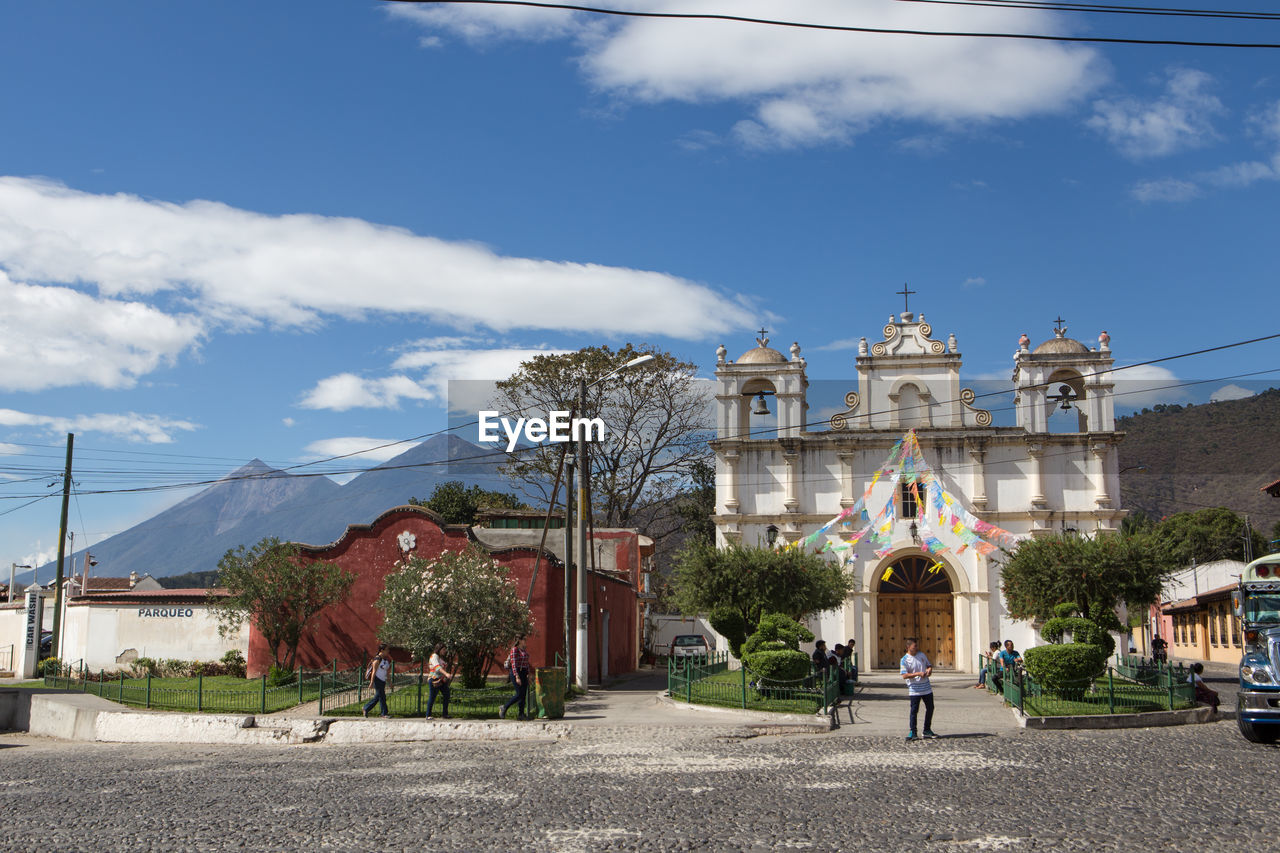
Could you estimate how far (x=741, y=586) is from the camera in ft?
90.2

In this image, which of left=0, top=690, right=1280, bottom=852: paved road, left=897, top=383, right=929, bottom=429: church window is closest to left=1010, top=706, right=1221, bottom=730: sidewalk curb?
left=0, top=690, right=1280, bottom=852: paved road

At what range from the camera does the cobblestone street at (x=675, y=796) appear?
32.2 feet

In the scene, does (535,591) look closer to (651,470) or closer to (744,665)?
(744,665)

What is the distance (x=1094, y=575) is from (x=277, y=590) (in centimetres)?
2030

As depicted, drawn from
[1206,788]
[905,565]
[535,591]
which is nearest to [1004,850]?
[1206,788]

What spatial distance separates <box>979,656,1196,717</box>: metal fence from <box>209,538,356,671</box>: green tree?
1687 cm

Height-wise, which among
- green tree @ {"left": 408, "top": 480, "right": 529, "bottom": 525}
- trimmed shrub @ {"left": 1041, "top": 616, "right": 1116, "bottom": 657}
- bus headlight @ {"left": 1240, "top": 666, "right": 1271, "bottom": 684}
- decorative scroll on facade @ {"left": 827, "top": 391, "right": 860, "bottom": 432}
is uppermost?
decorative scroll on facade @ {"left": 827, "top": 391, "right": 860, "bottom": 432}

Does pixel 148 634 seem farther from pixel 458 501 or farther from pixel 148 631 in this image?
pixel 458 501

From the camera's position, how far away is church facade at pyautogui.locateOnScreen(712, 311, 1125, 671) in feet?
120

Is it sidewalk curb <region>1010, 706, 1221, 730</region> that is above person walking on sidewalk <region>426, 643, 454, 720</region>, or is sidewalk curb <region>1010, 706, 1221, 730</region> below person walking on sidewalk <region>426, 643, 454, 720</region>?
below

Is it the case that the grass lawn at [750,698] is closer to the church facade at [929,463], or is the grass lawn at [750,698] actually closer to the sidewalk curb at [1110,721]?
the sidewalk curb at [1110,721]

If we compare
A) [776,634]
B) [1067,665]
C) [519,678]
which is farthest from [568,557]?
[1067,665]

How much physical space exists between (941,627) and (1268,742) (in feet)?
70.1

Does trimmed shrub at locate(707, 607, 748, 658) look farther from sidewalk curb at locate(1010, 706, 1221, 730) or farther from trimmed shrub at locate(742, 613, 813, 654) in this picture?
sidewalk curb at locate(1010, 706, 1221, 730)
